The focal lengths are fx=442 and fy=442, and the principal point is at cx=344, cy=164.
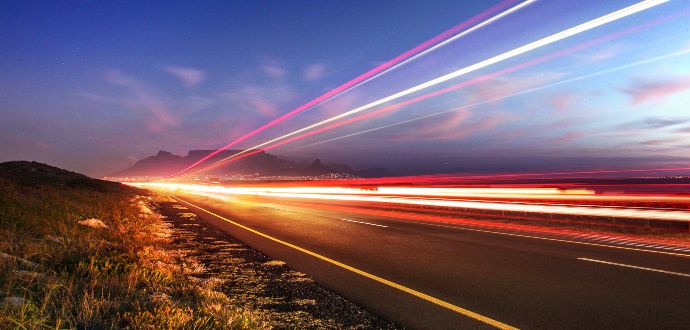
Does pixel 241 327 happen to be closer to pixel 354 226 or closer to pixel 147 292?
pixel 147 292

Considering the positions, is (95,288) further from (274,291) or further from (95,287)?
(274,291)

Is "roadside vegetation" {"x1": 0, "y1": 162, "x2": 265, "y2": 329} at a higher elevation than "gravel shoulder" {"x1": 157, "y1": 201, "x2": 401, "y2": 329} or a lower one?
higher

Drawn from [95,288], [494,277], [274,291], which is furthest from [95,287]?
[494,277]

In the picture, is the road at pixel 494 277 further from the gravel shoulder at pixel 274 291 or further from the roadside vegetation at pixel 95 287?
the roadside vegetation at pixel 95 287

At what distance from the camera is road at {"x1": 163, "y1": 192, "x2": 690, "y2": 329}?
5.59m

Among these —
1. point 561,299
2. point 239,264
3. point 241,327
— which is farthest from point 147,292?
point 561,299

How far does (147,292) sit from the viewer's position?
6.05 m

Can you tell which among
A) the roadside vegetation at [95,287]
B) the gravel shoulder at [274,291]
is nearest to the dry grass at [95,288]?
the roadside vegetation at [95,287]

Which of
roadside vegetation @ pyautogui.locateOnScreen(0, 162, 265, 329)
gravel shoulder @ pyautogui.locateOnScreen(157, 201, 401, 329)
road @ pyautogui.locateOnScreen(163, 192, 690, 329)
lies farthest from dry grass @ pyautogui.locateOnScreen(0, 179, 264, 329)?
road @ pyautogui.locateOnScreen(163, 192, 690, 329)

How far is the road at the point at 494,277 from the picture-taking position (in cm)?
559

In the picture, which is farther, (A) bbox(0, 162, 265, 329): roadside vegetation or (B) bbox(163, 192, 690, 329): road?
(B) bbox(163, 192, 690, 329): road

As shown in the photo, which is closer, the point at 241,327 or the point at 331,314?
the point at 241,327

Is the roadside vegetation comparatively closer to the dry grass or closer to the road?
the dry grass

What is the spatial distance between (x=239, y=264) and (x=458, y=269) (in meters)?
4.46
